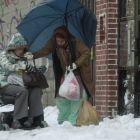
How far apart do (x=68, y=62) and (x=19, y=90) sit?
863 millimetres

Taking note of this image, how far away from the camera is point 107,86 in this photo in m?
11.0

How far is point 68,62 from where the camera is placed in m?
9.57

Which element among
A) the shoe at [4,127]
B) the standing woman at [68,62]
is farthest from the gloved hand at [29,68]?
the shoe at [4,127]

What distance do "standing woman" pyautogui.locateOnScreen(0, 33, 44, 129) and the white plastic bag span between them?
0.49 m

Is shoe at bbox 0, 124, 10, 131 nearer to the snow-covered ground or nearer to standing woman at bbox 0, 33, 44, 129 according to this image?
standing woman at bbox 0, 33, 44, 129

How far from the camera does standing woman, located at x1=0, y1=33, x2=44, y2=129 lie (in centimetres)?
943

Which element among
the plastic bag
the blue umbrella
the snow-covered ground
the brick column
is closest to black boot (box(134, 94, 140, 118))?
the snow-covered ground

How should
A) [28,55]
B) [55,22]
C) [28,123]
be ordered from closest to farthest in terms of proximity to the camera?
[28,123] < [28,55] < [55,22]

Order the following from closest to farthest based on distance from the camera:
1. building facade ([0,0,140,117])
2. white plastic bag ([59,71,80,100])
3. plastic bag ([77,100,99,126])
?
white plastic bag ([59,71,80,100]) → plastic bag ([77,100,99,126]) → building facade ([0,0,140,117])

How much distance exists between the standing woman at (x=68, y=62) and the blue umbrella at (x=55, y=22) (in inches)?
4.7

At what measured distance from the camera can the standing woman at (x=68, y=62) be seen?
9469 mm

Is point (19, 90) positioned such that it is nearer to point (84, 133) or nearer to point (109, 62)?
point (84, 133)

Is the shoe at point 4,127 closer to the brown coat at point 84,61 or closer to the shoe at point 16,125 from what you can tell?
the shoe at point 16,125

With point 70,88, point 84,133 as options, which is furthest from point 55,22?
point 84,133
